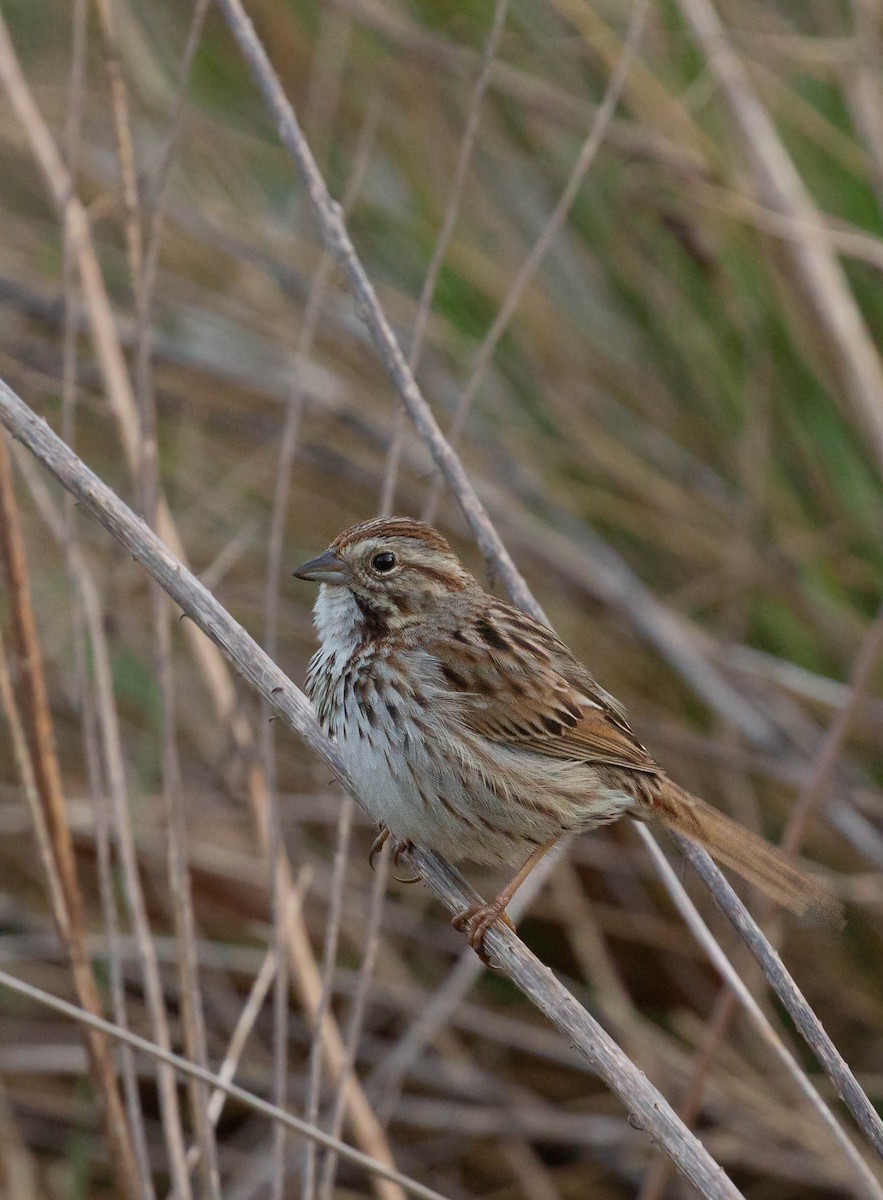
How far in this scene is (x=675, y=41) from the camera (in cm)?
460

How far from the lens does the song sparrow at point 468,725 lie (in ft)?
8.41

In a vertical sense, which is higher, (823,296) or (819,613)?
(823,296)

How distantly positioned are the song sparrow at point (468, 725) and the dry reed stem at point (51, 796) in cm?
48

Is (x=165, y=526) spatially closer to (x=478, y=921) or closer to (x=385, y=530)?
(x=385, y=530)

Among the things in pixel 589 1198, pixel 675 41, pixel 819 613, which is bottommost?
pixel 589 1198

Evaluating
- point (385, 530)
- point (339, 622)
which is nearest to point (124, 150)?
point (385, 530)

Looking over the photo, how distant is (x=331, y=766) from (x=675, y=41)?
302 centimetres

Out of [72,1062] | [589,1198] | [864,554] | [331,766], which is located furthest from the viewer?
[864,554]

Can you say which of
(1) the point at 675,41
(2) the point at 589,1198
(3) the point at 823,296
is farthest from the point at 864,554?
(2) the point at 589,1198

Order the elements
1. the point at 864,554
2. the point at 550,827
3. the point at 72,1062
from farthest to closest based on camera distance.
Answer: the point at 864,554, the point at 72,1062, the point at 550,827

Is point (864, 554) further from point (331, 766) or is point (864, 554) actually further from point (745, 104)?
point (331, 766)

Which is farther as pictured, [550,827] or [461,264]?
[461,264]

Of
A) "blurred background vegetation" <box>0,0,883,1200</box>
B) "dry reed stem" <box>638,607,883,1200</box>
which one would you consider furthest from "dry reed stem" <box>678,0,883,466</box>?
"dry reed stem" <box>638,607,883,1200</box>

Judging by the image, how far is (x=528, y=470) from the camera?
4641 mm
